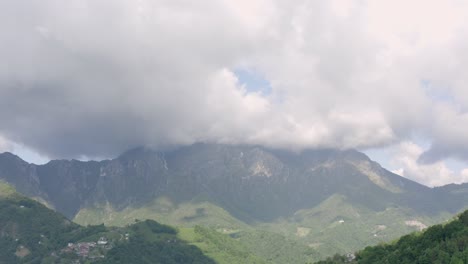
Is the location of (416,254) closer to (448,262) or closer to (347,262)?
(448,262)

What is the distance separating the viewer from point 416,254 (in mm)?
157125

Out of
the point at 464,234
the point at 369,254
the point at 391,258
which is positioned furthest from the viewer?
the point at 369,254

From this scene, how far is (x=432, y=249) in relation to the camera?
494ft

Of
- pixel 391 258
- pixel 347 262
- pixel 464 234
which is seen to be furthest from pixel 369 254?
pixel 464 234

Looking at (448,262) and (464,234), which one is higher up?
(464,234)

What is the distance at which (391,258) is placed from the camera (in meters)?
165

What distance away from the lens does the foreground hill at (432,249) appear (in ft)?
465

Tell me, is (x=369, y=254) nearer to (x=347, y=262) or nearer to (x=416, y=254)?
(x=347, y=262)

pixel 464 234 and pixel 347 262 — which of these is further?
pixel 347 262

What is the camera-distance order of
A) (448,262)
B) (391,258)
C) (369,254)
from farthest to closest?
(369,254) < (391,258) < (448,262)

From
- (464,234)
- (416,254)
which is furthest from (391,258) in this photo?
(464,234)

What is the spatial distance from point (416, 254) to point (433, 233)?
1616 centimetres

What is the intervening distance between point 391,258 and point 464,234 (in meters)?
25.3

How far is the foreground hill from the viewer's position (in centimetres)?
14177
